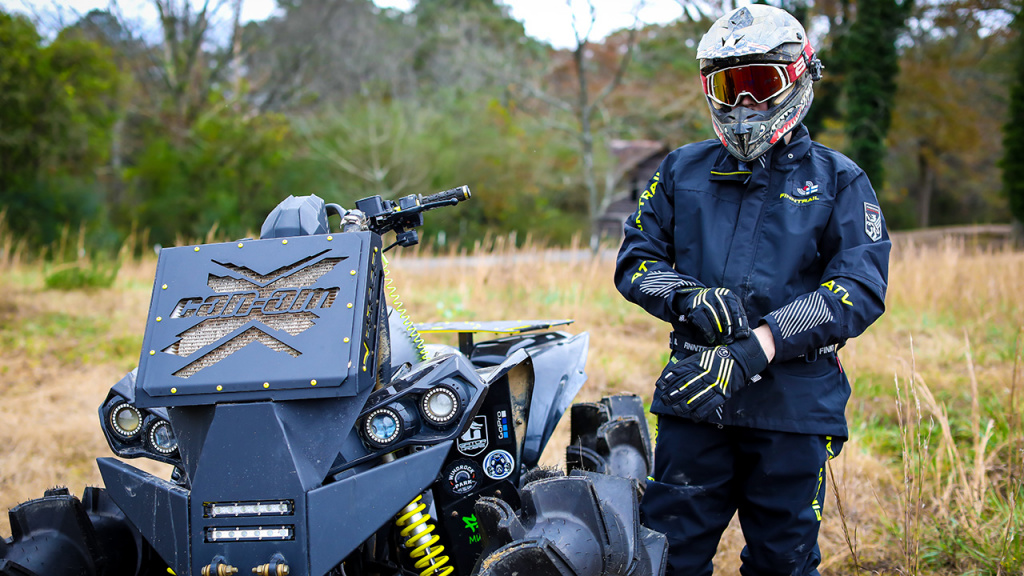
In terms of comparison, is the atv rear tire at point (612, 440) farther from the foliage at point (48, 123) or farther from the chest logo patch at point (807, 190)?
the foliage at point (48, 123)

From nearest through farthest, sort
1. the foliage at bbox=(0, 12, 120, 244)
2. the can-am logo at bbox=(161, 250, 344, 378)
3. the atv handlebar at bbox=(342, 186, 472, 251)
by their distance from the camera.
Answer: the can-am logo at bbox=(161, 250, 344, 378) < the atv handlebar at bbox=(342, 186, 472, 251) < the foliage at bbox=(0, 12, 120, 244)

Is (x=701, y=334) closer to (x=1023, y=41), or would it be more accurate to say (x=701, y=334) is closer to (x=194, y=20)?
(x=1023, y=41)

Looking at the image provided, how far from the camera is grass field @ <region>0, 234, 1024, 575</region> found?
3.03 metres

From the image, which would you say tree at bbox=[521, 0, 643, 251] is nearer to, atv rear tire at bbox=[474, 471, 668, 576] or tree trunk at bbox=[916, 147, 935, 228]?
atv rear tire at bbox=[474, 471, 668, 576]

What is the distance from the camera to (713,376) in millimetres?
2027

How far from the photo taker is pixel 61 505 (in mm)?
2168

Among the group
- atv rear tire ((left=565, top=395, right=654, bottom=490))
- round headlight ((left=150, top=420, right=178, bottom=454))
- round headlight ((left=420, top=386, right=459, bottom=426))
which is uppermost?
round headlight ((left=420, top=386, right=459, bottom=426))

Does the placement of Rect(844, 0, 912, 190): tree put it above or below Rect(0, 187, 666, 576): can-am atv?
above

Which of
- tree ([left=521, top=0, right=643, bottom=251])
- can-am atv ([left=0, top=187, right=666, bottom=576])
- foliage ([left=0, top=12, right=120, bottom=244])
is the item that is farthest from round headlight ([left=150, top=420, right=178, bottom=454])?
foliage ([left=0, top=12, right=120, bottom=244])

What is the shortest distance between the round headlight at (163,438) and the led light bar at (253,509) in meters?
0.38

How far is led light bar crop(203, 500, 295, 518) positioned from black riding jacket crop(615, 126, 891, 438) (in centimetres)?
118

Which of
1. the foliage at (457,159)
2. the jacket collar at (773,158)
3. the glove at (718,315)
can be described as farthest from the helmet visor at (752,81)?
the foliage at (457,159)

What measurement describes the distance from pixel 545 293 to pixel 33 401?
450cm

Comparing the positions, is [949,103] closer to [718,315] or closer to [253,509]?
[718,315]
